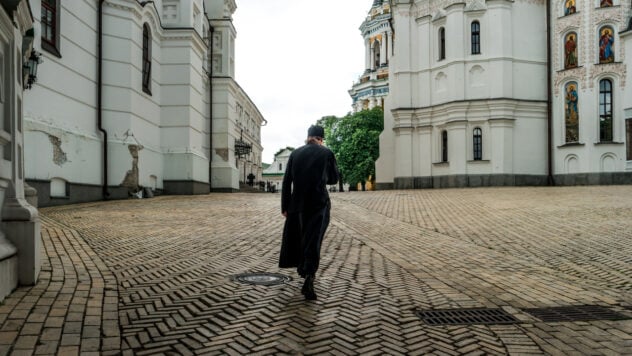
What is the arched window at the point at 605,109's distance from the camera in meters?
33.2

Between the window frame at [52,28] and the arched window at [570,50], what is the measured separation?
3035 centimetres

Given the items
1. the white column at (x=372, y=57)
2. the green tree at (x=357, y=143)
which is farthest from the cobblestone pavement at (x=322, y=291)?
the white column at (x=372, y=57)

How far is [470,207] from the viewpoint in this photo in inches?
754

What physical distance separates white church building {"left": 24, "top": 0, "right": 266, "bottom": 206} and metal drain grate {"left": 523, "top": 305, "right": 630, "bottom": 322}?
14.4 meters

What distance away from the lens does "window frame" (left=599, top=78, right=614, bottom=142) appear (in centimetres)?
3325

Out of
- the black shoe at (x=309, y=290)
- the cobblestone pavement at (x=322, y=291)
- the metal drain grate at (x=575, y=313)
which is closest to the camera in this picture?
the cobblestone pavement at (x=322, y=291)

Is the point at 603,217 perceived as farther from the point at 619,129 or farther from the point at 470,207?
the point at 619,129

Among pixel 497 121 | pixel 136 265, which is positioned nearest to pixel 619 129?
pixel 497 121

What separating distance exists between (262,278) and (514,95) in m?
33.2

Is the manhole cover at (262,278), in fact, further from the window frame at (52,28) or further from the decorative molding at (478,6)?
the decorative molding at (478,6)

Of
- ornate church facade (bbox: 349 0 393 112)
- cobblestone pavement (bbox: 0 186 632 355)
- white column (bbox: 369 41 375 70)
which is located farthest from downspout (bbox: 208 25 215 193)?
white column (bbox: 369 41 375 70)

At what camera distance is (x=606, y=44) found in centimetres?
3316

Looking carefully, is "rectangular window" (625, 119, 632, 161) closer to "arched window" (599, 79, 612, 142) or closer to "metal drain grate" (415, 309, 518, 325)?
"arched window" (599, 79, 612, 142)

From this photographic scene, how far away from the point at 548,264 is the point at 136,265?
6.34 m
